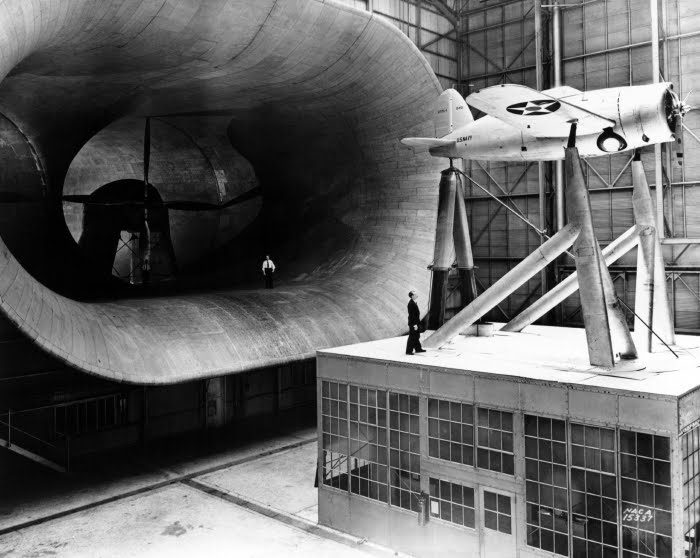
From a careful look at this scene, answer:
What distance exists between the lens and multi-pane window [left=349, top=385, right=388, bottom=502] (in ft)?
36.6

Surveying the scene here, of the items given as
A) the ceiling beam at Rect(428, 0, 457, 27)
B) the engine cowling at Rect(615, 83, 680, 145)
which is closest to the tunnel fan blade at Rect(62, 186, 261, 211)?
the ceiling beam at Rect(428, 0, 457, 27)

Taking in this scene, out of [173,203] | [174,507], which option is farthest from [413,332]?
[173,203]

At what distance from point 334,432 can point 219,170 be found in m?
12.2

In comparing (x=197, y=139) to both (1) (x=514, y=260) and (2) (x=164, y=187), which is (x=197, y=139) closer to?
(2) (x=164, y=187)

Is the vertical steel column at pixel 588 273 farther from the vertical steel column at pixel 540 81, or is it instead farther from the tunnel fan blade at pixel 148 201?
the vertical steel column at pixel 540 81

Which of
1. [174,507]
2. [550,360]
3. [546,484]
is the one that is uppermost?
[550,360]

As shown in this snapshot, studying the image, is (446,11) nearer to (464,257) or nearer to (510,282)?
(464,257)

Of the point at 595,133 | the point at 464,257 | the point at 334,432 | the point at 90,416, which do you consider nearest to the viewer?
the point at 595,133

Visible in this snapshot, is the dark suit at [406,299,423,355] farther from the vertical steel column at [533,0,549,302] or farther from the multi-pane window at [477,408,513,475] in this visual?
the vertical steel column at [533,0,549,302]

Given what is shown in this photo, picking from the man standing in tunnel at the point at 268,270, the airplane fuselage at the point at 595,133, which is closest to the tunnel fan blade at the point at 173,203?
the man standing in tunnel at the point at 268,270

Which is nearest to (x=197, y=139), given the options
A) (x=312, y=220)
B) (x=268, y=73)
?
(x=312, y=220)

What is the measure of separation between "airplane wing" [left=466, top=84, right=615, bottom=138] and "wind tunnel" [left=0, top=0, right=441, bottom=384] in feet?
16.2

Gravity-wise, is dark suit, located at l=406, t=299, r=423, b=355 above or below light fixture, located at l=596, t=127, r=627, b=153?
below

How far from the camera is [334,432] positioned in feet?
39.1
